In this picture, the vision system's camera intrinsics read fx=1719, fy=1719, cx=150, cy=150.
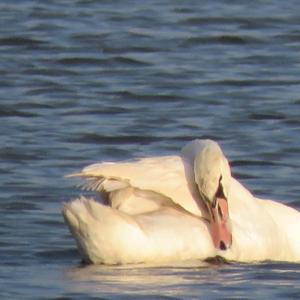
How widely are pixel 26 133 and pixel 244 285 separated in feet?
15.2

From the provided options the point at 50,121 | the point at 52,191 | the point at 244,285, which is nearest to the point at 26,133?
the point at 50,121

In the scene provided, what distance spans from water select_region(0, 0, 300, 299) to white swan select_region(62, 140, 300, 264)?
0.12 metres

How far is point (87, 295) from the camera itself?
8.15 metres

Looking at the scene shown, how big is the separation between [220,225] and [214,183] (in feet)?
0.92

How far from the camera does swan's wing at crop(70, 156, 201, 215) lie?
915 cm

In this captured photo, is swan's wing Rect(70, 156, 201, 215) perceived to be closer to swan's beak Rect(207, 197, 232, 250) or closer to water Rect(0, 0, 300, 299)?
swan's beak Rect(207, 197, 232, 250)

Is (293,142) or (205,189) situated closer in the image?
(205,189)

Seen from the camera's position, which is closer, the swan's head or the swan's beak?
the swan's beak

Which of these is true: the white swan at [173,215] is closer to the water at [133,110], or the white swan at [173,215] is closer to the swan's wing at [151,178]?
the swan's wing at [151,178]

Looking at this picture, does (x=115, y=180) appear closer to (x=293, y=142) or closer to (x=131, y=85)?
(x=293, y=142)

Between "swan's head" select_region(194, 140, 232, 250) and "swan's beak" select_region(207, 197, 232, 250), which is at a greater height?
"swan's head" select_region(194, 140, 232, 250)

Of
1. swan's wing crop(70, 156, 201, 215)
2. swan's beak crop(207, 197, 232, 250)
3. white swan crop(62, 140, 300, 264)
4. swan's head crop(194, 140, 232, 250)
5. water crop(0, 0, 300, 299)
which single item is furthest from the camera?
swan's head crop(194, 140, 232, 250)

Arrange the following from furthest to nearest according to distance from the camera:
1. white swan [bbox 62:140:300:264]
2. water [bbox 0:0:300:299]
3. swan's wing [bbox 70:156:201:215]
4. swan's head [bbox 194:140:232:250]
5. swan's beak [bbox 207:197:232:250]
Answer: swan's head [bbox 194:140:232:250], swan's beak [bbox 207:197:232:250], swan's wing [bbox 70:156:201:215], white swan [bbox 62:140:300:264], water [bbox 0:0:300:299]

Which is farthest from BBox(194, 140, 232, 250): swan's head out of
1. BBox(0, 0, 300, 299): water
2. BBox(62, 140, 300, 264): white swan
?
BBox(0, 0, 300, 299): water
